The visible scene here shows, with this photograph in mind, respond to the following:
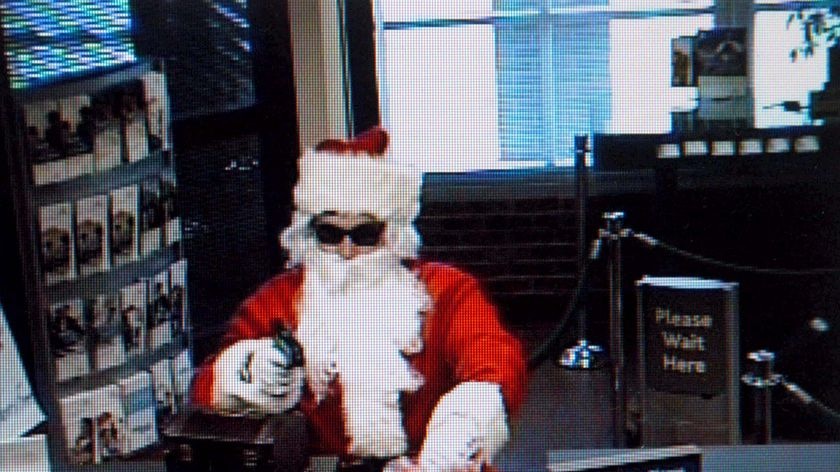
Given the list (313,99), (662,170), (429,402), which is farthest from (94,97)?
(662,170)

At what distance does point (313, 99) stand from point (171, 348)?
329 millimetres

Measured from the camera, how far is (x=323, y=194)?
1.04 m

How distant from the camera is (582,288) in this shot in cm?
180

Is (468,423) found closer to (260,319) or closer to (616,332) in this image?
(260,319)

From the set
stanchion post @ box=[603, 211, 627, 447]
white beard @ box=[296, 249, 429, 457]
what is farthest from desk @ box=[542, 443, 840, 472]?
stanchion post @ box=[603, 211, 627, 447]

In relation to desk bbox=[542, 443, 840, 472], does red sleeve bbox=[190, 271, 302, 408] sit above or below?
above

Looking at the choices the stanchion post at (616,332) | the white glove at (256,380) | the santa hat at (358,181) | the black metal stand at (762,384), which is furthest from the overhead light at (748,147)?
the white glove at (256,380)

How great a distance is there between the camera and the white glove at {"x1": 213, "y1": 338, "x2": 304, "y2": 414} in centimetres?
97

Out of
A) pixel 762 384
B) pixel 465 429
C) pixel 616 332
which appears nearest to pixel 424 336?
pixel 465 429

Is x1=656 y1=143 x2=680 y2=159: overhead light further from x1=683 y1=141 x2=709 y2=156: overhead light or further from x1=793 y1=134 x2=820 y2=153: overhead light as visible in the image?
x1=793 y1=134 x2=820 y2=153: overhead light

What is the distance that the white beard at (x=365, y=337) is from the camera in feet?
3.40

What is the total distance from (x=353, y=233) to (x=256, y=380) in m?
0.16

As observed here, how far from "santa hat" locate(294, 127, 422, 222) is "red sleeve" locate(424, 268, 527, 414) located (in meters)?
0.08

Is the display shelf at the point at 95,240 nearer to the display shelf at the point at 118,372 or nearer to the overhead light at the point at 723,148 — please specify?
the display shelf at the point at 118,372
